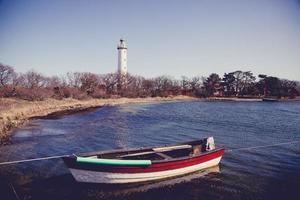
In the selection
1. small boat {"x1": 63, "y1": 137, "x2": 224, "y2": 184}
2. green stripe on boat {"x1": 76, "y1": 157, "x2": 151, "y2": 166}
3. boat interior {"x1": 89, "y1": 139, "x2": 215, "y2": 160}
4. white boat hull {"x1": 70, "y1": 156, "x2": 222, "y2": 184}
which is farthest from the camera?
boat interior {"x1": 89, "y1": 139, "x2": 215, "y2": 160}

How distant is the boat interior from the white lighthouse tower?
7451 centimetres

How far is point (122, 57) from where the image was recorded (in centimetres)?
9175

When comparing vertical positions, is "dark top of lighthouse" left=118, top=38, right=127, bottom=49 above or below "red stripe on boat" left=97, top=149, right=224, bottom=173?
above

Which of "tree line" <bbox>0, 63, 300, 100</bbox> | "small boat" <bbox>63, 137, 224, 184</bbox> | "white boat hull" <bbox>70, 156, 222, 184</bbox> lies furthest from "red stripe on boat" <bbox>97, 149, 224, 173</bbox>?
"tree line" <bbox>0, 63, 300, 100</bbox>

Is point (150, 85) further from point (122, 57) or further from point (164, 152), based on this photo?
point (164, 152)

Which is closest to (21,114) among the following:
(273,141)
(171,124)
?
(171,124)

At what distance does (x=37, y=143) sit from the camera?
23.4 metres

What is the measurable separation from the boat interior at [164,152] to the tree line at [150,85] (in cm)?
5809

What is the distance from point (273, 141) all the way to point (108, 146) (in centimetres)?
1453

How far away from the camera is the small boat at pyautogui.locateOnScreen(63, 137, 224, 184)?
13.4m

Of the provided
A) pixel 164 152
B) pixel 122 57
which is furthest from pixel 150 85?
pixel 164 152

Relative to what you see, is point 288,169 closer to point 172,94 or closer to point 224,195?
point 224,195

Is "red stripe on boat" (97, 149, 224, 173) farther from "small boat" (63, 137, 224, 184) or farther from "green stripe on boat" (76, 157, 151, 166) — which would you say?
"green stripe on boat" (76, 157, 151, 166)

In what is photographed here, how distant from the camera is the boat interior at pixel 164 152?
15.7 metres
